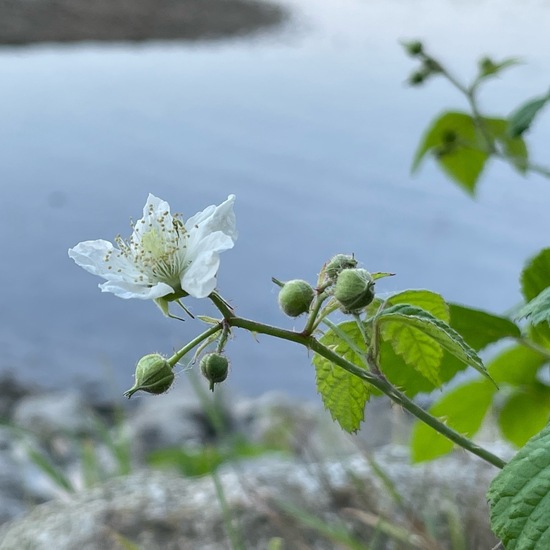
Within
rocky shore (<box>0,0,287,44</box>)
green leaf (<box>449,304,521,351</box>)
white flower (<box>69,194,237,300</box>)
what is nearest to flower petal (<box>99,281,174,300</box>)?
white flower (<box>69,194,237,300</box>)

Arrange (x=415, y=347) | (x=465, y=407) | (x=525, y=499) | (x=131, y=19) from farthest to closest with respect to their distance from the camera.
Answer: (x=131, y=19) < (x=465, y=407) < (x=415, y=347) < (x=525, y=499)

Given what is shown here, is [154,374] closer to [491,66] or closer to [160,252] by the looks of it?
[160,252]

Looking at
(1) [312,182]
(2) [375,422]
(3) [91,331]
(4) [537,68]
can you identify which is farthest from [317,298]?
(4) [537,68]

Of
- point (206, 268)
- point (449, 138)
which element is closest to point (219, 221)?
point (206, 268)

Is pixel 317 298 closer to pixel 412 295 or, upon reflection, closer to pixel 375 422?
pixel 412 295

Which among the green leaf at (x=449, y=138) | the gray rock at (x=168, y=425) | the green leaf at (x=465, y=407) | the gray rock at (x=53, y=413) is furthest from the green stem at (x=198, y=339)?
the gray rock at (x=53, y=413)

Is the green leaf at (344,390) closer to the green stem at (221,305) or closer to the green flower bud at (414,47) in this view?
the green stem at (221,305)
